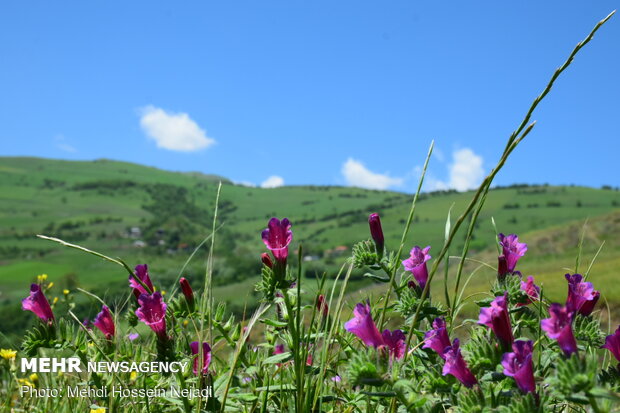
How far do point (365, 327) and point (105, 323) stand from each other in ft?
5.36

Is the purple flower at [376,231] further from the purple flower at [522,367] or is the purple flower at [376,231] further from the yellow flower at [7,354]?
the yellow flower at [7,354]

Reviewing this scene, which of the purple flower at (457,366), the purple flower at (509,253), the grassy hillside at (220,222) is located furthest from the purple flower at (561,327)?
the grassy hillside at (220,222)

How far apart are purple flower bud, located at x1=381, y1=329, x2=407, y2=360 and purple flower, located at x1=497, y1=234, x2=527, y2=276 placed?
20.6 inches

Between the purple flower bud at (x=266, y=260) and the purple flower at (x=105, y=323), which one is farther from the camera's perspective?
the purple flower at (x=105, y=323)

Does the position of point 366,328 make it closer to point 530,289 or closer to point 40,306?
point 530,289

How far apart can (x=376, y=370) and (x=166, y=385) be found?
1277mm

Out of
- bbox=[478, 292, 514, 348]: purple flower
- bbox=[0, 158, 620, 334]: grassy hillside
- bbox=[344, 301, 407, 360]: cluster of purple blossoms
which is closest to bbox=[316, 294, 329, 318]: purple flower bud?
bbox=[344, 301, 407, 360]: cluster of purple blossoms

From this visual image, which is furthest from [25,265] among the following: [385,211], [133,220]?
[385,211]

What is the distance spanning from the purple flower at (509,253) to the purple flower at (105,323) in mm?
1908

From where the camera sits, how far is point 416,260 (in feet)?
7.91

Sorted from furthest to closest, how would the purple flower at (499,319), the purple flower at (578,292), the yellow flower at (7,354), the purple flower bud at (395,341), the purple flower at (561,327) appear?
the yellow flower at (7,354) → the purple flower bud at (395,341) → the purple flower at (578,292) → the purple flower at (499,319) → the purple flower at (561,327)

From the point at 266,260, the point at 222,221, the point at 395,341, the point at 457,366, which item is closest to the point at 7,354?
the point at 266,260

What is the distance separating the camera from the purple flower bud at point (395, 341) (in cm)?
198
